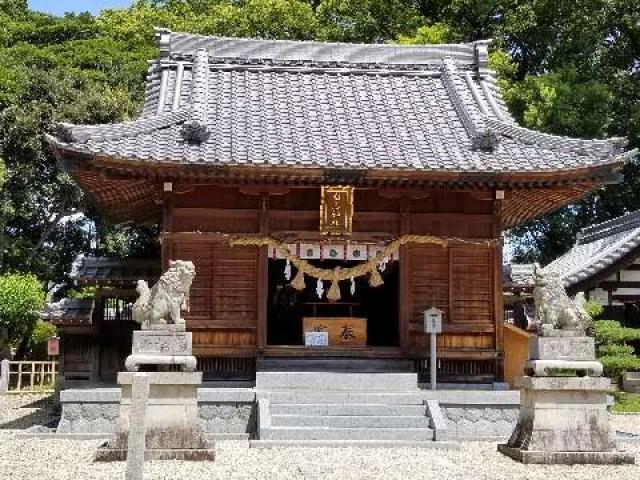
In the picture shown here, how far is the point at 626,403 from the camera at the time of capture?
21.8 meters

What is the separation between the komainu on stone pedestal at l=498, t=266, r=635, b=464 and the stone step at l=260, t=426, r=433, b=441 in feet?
6.82

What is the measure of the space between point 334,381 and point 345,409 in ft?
4.29

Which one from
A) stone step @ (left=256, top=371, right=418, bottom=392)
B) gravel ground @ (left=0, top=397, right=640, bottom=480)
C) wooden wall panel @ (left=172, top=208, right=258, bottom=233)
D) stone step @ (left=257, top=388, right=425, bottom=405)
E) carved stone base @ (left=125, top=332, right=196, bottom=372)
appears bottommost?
gravel ground @ (left=0, top=397, right=640, bottom=480)

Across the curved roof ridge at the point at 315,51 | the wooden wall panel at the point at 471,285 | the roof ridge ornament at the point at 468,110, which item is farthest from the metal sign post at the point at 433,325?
the curved roof ridge at the point at 315,51

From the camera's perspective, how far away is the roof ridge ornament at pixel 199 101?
56.1 ft

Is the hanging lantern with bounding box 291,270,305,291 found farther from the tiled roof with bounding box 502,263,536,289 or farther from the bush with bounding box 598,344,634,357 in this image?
the bush with bounding box 598,344,634,357

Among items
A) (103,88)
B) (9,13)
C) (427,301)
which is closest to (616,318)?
(427,301)

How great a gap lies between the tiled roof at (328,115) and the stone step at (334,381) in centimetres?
395

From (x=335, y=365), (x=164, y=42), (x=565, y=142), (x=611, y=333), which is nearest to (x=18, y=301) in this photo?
(x=164, y=42)

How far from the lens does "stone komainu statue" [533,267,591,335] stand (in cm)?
1276

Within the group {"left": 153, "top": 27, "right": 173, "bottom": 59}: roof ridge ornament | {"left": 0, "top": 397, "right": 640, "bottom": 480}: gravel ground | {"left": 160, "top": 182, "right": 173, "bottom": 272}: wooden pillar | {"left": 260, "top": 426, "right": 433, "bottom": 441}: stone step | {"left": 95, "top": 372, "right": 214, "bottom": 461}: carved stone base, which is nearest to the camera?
{"left": 0, "top": 397, "right": 640, "bottom": 480}: gravel ground

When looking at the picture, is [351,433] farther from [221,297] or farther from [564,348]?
[221,297]

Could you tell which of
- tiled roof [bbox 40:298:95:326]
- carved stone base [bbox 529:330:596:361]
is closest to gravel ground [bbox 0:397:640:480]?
carved stone base [bbox 529:330:596:361]

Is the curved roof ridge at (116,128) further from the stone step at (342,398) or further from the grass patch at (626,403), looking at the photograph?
the grass patch at (626,403)
